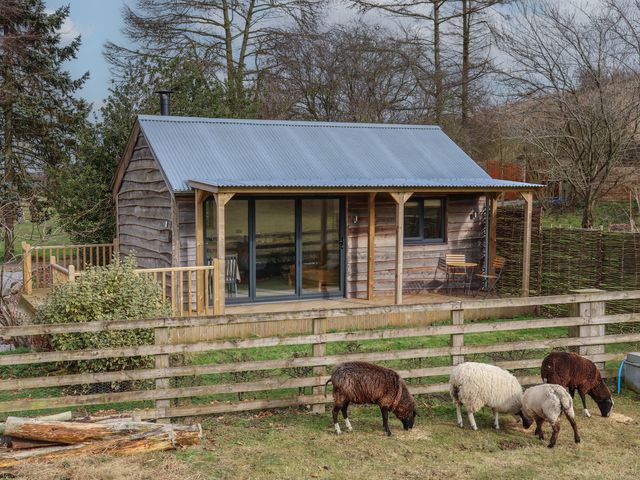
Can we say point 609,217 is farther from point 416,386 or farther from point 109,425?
point 109,425

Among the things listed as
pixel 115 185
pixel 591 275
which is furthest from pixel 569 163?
pixel 115 185

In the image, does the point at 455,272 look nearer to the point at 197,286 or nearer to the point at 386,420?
the point at 197,286

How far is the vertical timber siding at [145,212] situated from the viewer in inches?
533

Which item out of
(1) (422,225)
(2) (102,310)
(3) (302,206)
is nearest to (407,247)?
(1) (422,225)

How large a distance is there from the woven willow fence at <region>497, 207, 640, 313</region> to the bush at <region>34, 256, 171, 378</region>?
8244 mm

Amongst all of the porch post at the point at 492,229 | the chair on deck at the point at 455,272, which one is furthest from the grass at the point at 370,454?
the porch post at the point at 492,229

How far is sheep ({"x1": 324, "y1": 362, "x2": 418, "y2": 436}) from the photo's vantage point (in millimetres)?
6012

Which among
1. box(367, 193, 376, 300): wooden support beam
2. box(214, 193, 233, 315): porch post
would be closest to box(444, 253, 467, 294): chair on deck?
box(367, 193, 376, 300): wooden support beam

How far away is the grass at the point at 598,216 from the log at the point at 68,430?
2097 cm

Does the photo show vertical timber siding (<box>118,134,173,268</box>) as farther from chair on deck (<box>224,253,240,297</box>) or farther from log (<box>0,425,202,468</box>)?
log (<box>0,425,202,468</box>)

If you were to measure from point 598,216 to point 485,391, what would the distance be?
21.3 meters

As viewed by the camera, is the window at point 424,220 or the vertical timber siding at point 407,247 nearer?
the vertical timber siding at point 407,247

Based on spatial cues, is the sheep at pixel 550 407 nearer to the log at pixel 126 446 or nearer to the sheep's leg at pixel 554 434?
the sheep's leg at pixel 554 434

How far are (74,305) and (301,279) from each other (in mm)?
6154
